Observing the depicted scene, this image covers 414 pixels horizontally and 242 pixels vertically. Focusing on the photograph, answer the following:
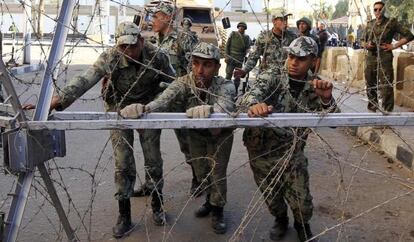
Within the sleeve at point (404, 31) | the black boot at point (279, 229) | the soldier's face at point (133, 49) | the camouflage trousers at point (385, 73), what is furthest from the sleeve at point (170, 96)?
the sleeve at point (404, 31)

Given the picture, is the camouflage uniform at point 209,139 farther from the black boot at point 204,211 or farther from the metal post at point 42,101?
the metal post at point 42,101

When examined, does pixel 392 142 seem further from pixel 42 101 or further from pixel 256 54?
pixel 42 101

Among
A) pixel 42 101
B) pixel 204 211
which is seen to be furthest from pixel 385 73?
pixel 42 101

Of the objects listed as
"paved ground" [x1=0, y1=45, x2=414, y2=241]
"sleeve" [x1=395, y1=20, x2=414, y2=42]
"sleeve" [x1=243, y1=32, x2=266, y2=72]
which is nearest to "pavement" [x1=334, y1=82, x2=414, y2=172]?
"paved ground" [x1=0, y1=45, x2=414, y2=241]

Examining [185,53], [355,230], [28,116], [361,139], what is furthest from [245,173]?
[28,116]

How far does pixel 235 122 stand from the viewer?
7.92 ft

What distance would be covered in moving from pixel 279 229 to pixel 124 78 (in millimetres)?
1667

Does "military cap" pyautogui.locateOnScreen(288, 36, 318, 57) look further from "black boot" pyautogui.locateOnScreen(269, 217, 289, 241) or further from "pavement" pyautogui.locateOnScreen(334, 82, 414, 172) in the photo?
"pavement" pyautogui.locateOnScreen(334, 82, 414, 172)

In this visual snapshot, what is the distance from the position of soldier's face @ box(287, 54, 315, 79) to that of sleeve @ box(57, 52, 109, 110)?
1347 millimetres

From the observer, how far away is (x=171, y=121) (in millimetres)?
2381

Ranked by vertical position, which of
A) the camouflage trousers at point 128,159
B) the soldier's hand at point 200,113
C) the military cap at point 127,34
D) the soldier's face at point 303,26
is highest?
the soldier's face at point 303,26

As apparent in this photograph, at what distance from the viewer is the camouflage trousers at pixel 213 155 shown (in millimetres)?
3986

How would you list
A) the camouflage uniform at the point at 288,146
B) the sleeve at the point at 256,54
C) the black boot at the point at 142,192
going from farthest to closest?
the sleeve at the point at 256,54 < the black boot at the point at 142,192 < the camouflage uniform at the point at 288,146

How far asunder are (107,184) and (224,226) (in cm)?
171
